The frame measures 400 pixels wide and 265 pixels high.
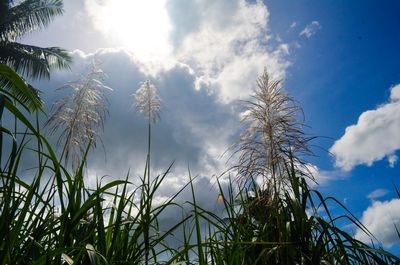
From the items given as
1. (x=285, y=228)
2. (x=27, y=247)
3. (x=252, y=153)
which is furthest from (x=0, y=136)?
(x=252, y=153)

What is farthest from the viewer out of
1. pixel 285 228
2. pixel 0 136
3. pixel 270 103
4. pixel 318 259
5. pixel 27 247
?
pixel 270 103

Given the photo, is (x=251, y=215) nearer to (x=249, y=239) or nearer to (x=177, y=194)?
(x=249, y=239)

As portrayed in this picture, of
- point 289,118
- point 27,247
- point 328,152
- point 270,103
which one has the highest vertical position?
point 270,103

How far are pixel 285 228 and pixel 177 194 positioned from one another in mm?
737

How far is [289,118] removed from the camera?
3438 mm

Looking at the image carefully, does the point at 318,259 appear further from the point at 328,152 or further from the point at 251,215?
the point at 328,152

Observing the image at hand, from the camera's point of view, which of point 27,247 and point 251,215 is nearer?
point 27,247

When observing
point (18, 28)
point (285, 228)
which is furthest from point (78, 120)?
point (18, 28)

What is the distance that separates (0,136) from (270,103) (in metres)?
2.81

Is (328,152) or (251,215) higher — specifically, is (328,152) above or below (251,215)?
above

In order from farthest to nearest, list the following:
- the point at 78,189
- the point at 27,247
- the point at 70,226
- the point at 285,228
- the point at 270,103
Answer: the point at 270,103, the point at 285,228, the point at 78,189, the point at 70,226, the point at 27,247

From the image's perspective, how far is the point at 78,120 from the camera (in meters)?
2.89

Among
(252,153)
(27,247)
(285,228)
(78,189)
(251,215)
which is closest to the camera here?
(27,247)

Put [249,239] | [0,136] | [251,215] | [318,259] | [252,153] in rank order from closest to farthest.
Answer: [0,136]
[318,259]
[249,239]
[251,215]
[252,153]
